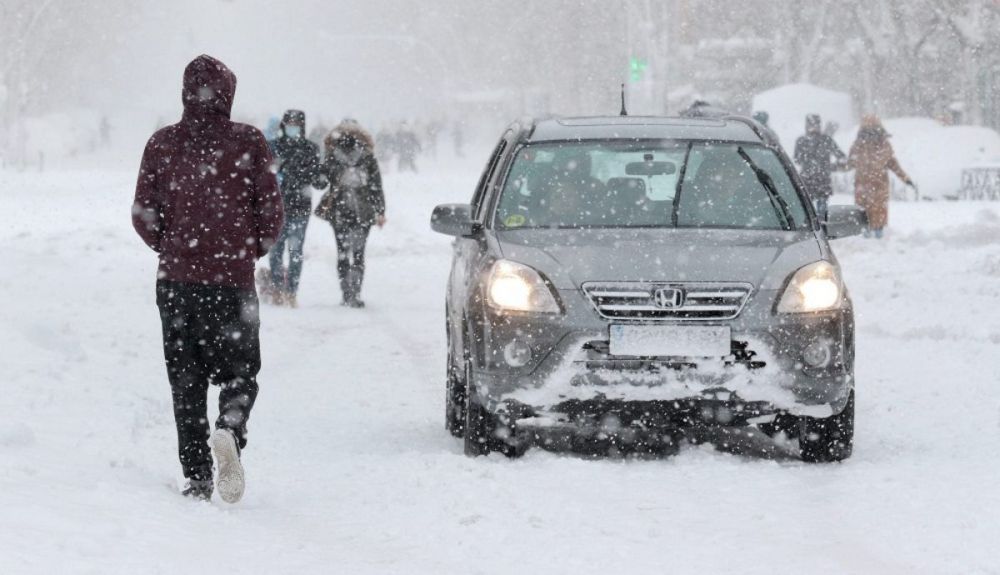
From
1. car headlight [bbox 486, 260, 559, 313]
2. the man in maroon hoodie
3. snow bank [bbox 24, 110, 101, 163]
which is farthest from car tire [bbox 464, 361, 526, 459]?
snow bank [bbox 24, 110, 101, 163]

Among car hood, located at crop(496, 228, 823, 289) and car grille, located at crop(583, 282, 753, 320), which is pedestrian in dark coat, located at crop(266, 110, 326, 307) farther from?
car grille, located at crop(583, 282, 753, 320)

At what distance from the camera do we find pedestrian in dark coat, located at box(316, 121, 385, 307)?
15.4 meters

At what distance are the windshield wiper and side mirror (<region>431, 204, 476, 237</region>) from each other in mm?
1329

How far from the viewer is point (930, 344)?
12141 mm

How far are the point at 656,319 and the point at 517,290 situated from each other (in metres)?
0.61

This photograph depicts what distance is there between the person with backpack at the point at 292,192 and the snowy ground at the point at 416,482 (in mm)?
2193

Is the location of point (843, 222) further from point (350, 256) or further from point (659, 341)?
point (350, 256)

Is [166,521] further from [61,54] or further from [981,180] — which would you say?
[61,54]

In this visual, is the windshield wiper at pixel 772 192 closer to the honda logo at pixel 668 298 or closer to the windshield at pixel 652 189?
the windshield at pixel 652 189

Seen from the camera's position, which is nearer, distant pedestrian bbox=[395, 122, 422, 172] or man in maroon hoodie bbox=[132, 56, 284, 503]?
man in maroon hoodie bbox=[132, 56, 284, 503]

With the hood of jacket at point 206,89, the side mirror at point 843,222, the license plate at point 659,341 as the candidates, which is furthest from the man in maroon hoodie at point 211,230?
the side mirror at point 843,222

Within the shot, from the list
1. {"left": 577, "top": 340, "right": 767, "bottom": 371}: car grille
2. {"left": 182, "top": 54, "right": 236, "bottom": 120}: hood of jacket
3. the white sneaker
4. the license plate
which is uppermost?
{"left": 182, "top": 54, "right": 236, "bottom": 120}: hood of jacket

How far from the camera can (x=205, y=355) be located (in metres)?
6.20

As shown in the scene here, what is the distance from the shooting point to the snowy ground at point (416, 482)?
17.6 ft
